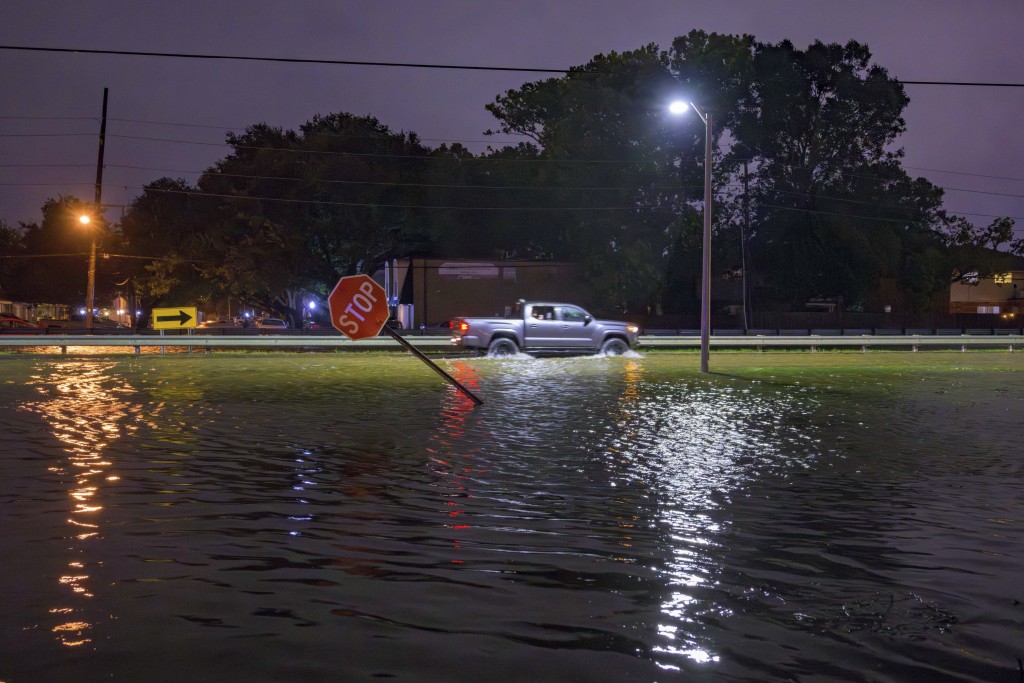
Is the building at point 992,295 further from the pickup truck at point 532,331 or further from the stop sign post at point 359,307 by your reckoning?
the stop sign post at point 359,307

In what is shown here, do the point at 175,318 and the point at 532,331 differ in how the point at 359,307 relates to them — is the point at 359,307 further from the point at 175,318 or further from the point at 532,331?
the point at 175,318

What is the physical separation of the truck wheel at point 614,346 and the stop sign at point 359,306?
23.4 meters

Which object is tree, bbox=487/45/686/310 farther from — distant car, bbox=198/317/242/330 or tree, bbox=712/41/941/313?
distant car, bbox=198/317/242/330

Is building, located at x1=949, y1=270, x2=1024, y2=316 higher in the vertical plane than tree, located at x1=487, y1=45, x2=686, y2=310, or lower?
lower

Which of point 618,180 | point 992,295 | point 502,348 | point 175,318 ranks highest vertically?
point 618,180

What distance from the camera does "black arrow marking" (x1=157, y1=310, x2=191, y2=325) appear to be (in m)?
40.9

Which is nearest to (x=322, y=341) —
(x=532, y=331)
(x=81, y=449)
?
(x=532, y=331)

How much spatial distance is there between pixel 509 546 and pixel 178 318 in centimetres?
3635

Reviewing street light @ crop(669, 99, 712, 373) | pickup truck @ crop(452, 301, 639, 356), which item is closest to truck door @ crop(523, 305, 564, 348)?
pickup truck @ crop(452, 301, 639, 356)

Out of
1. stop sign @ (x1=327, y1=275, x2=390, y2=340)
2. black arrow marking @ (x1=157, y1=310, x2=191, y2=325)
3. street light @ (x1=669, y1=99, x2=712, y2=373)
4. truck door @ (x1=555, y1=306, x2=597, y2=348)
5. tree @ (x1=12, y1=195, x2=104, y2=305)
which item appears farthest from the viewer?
tree @ (x1=12, y1=195, x2=104, y2=305)

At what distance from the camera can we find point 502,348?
116 feet

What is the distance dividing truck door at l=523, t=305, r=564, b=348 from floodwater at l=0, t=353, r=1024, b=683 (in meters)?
18.2

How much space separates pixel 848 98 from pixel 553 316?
44895 millimetres

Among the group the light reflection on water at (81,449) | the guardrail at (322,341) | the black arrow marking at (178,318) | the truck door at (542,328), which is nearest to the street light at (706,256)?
the truck door at (542,328)
